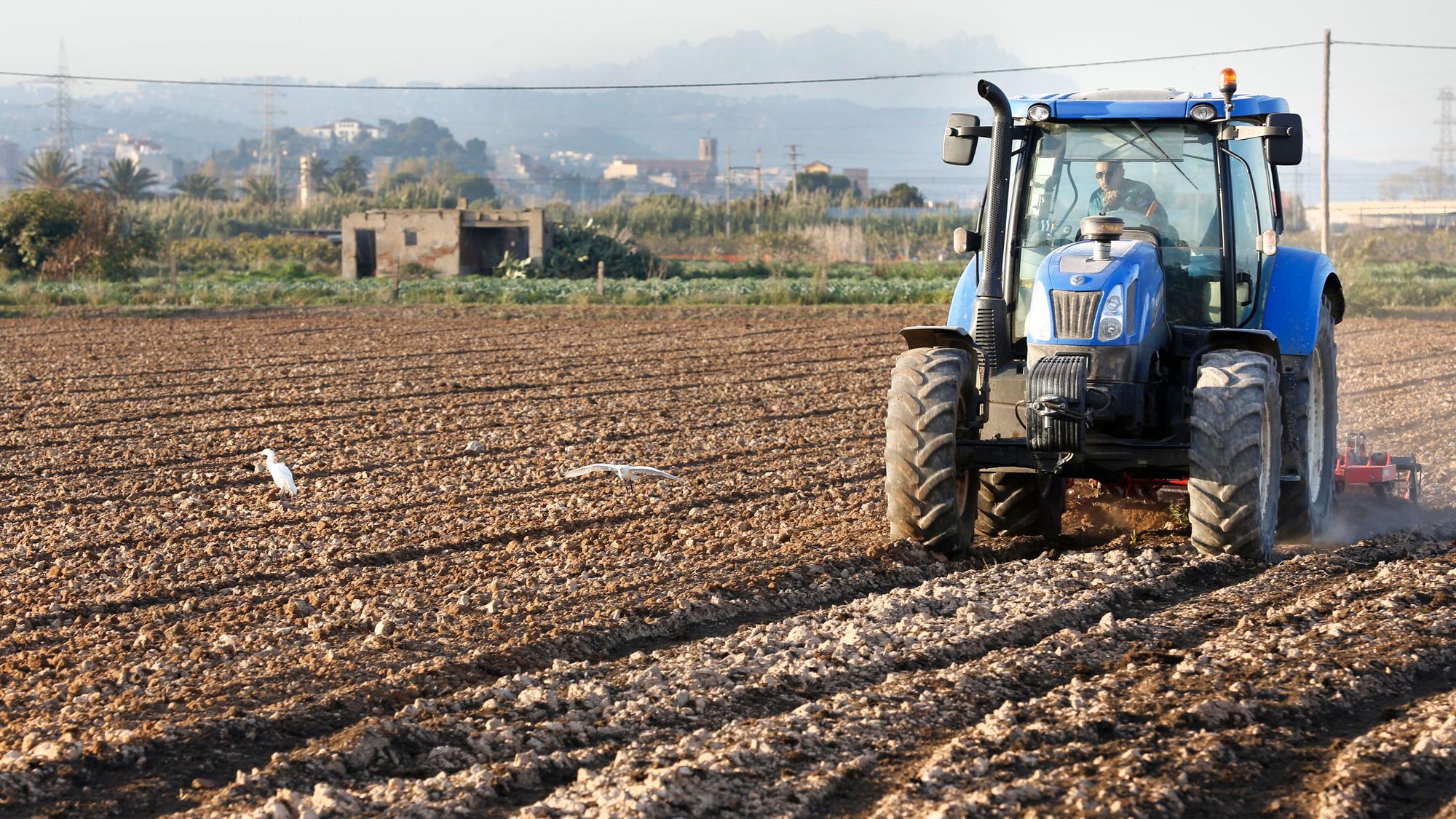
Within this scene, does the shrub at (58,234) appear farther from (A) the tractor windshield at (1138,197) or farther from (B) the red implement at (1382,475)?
(B) the red implement at (1382,475)

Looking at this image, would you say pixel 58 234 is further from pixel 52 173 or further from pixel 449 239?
pixel 52 173

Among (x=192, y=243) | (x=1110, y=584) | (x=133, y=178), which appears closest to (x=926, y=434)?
(x=1110, y=584)

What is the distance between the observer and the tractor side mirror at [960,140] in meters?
7.53

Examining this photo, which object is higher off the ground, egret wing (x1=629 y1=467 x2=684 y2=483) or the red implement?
the red implement

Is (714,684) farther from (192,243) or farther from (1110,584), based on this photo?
(192,243)

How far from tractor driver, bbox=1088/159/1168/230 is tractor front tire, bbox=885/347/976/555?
118cm

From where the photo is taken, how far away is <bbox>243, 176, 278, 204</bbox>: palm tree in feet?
254

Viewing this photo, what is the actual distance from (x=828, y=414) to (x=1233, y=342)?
615 cm

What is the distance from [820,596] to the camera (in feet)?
21.7

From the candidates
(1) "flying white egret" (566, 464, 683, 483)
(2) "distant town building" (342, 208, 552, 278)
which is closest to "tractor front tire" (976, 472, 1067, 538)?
(1) "flying white egret" (566, 464, 683, 483)

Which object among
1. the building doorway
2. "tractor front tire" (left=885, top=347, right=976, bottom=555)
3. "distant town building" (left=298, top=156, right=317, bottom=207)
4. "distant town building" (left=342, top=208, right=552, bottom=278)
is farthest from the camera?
"distant town building" (left=298, top=156, right=317, bottom=207)

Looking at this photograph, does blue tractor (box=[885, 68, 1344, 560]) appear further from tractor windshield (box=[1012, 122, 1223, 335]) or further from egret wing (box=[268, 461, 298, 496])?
egret wing (box=[268, 461, 298, 496])

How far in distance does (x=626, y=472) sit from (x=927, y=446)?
129 inches

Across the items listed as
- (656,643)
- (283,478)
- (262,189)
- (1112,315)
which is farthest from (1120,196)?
(262,189)
